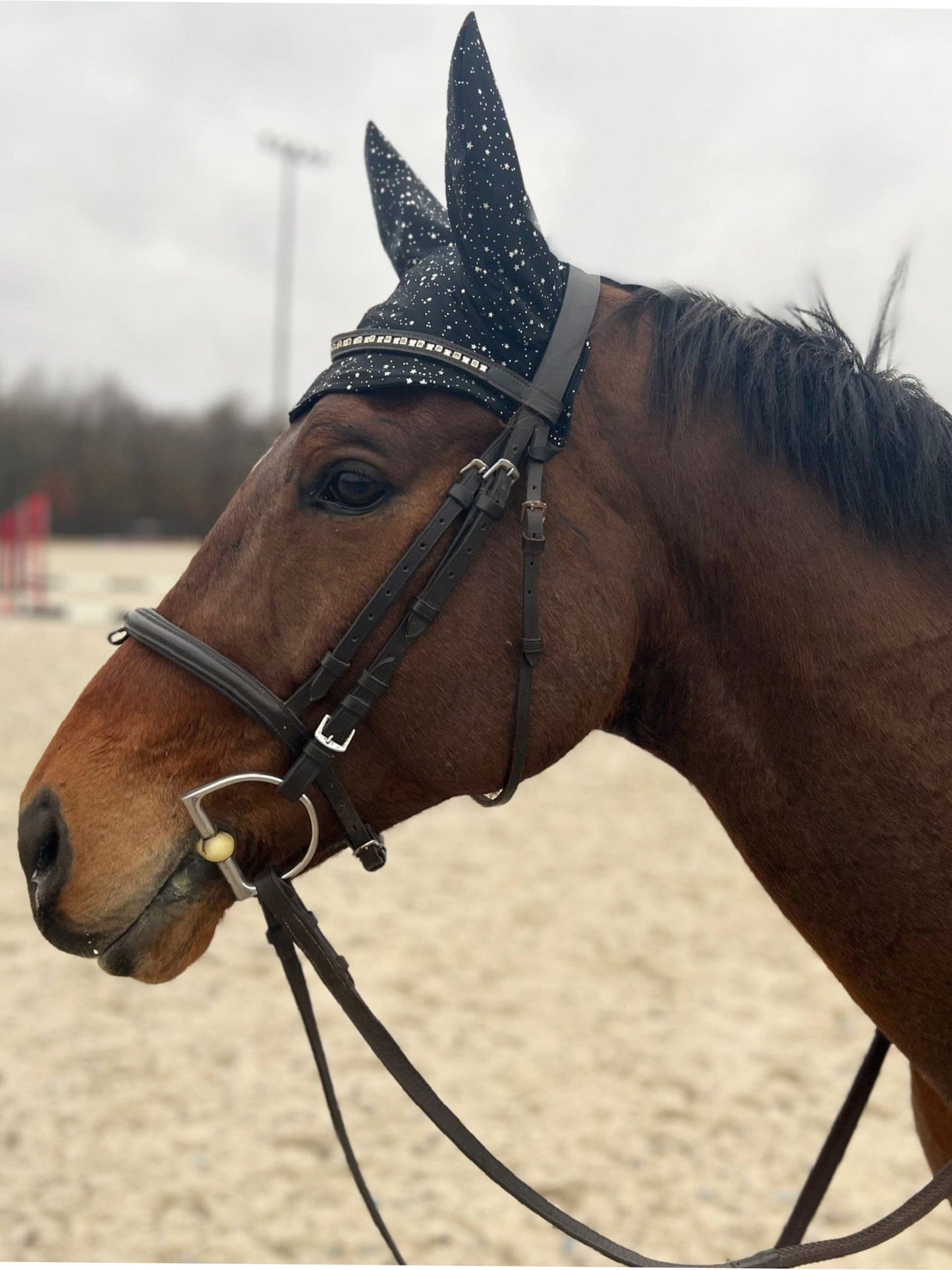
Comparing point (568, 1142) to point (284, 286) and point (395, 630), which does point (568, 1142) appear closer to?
point (395, 630)

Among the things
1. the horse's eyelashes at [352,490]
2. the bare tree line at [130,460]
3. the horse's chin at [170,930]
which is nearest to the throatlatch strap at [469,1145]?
the horse's chin at [170,930]

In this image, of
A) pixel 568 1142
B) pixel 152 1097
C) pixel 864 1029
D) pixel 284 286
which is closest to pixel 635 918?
pixel 864 1029

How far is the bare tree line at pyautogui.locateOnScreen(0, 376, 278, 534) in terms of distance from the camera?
48.8 metres

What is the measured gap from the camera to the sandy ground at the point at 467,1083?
12.6 feet

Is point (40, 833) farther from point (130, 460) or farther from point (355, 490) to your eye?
point (130, 460)

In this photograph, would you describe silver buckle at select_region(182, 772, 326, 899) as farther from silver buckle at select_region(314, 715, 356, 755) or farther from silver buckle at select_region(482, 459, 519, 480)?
silver buckle at select_region(482, 459, 519, 480)

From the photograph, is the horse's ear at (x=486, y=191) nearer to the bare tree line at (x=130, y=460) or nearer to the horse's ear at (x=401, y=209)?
the horse's ear at (x=401, y=209)

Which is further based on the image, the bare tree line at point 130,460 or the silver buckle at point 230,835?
the bare tree line at point 130,460

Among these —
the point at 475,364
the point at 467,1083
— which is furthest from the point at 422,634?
the point at 467,1083

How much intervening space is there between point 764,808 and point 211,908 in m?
1.06

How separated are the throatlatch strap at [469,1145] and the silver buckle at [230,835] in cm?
4

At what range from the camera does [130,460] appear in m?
50.6

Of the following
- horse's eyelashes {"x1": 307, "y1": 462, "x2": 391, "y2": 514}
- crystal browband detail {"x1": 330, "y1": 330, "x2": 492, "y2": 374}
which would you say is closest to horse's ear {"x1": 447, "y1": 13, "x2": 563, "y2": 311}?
crystal browband detail {"x1": 330, "y1": 330, "x2": 492, "y2": 374}

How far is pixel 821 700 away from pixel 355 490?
926mm
